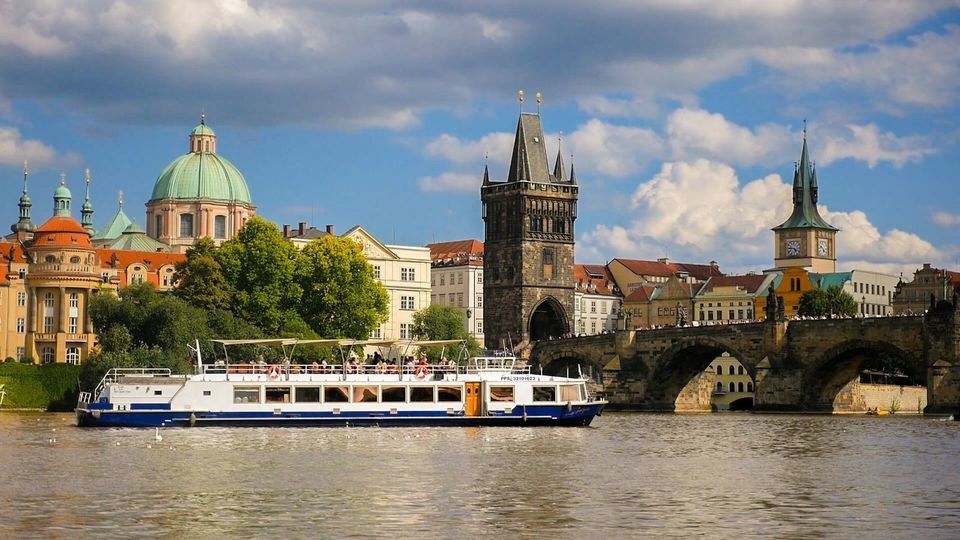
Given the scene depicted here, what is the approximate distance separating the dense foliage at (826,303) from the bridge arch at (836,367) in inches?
1610

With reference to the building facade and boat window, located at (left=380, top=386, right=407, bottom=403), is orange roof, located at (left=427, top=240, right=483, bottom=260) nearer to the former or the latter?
the building facade

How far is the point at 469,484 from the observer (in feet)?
146

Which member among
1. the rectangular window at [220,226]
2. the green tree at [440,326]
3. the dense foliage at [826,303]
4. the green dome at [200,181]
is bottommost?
the green tree at [440,326]

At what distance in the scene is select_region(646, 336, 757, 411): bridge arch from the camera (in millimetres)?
117000

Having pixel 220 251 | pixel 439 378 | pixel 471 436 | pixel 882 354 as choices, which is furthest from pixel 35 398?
pixel 882 354

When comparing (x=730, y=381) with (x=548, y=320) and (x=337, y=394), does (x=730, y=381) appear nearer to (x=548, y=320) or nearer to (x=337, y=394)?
(x=548, y=320)

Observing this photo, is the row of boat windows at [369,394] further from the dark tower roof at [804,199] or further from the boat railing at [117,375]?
the dark tower roof at [804,199]

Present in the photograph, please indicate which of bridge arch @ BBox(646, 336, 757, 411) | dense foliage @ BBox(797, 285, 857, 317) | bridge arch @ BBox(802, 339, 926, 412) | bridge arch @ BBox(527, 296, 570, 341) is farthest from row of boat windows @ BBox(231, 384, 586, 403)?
dense foliage @ BBox(797, 285, 857, 317)

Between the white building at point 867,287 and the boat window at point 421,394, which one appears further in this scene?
the white building at point 867,287

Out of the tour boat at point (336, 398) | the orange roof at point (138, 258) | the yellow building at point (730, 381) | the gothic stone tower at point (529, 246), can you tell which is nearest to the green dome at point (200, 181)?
the orange roof at point (138, 258)

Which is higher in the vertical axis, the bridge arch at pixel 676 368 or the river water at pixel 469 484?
the bridge arch at pixel 676 368

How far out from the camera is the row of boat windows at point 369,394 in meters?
75.2

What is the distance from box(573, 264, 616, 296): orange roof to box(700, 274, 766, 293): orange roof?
13687mm

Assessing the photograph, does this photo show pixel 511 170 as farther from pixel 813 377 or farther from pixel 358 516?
pixel 358 516
